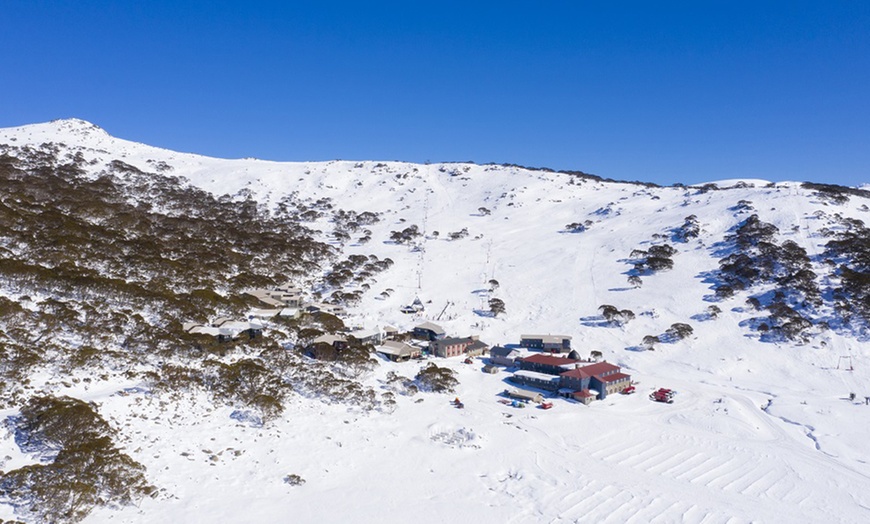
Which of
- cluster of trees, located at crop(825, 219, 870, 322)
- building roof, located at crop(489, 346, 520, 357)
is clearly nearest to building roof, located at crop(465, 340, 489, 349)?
building roof, located at crop(489, 346, 520, 357)

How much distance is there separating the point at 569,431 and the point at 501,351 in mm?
17326

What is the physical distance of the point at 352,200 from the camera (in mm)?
133750

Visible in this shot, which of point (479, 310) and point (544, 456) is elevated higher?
point (479, 310)

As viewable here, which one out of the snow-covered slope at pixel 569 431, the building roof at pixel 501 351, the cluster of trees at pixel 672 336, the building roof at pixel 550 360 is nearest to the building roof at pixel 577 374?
the building roof at pixel 550 360

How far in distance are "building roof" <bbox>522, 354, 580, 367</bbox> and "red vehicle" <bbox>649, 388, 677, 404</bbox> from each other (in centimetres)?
767

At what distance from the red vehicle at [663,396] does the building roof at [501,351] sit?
1430 centimetres

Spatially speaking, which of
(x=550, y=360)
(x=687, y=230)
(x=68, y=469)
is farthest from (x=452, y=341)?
(x=687, y=230)

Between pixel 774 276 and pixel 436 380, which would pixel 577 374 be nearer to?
pixel 436 380

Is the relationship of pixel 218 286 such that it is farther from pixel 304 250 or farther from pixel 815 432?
pixel 815 432

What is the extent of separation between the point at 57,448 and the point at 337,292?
44.1 meters

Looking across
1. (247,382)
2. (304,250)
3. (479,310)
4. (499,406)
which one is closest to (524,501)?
(499,406)

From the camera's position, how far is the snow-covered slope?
24.1 metres

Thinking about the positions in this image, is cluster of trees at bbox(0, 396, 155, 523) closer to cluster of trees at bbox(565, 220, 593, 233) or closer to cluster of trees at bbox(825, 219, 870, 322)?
cluster of trees at bbox(825, 219, 870, 322)

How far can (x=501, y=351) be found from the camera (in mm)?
51094
